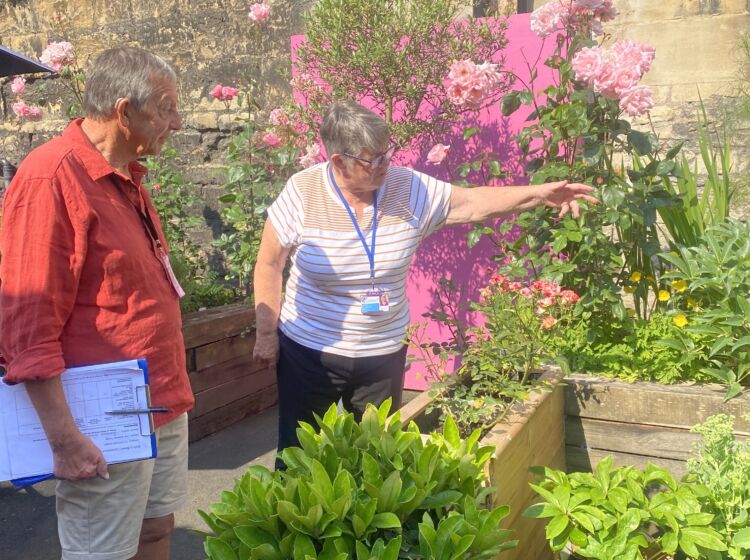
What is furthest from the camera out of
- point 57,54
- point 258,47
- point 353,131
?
point 258,47

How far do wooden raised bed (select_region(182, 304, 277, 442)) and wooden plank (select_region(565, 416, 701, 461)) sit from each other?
2241 mm

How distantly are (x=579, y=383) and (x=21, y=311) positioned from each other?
2.14 meters

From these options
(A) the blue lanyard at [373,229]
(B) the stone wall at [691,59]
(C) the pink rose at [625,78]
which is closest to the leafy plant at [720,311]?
(C) the pink rose at [625,78]

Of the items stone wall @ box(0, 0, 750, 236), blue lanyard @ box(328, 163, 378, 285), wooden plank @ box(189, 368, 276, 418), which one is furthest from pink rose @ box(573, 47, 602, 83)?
wooden plank @ box(189, 368, 276, 418)

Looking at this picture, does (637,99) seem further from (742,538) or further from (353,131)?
(742,538)

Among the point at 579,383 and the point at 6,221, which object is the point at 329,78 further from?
the point at 6,221

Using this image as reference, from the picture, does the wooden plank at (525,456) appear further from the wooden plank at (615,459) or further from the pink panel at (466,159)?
the pink panel at (466,159)

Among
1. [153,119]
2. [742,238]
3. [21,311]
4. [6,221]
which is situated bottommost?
[742,238]

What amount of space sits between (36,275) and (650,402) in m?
2.24

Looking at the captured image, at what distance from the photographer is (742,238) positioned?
10.1ft

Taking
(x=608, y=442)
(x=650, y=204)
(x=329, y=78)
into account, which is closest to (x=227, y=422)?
(x=329, y=78)

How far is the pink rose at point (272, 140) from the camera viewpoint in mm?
4902

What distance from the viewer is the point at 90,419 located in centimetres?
180

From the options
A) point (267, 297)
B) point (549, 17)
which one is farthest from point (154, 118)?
point (549, 17)
